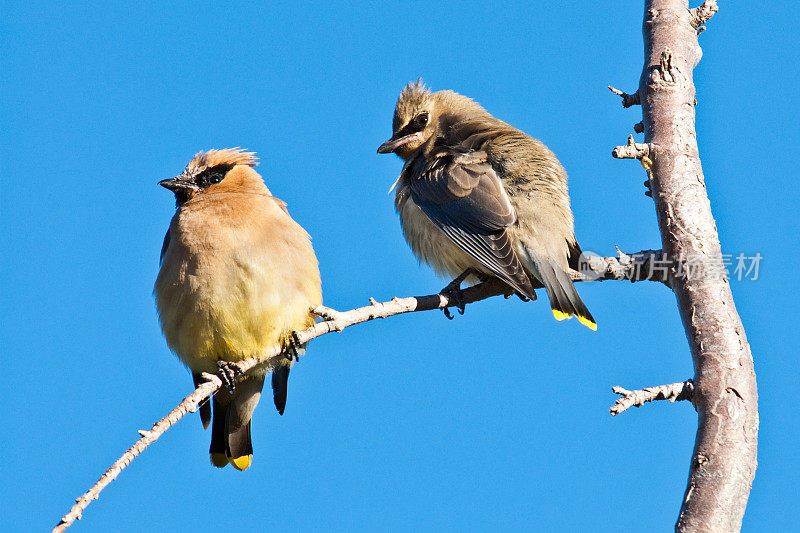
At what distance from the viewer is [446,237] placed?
16.5 feet

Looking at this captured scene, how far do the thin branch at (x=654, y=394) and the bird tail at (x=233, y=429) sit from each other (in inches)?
119

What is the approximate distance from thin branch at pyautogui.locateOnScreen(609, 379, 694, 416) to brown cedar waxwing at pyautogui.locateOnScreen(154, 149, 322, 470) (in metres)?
2.28

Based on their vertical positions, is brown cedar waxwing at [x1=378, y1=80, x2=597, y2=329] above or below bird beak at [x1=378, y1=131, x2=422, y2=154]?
below

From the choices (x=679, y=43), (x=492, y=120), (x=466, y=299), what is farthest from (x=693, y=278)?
(x=492, y=120)

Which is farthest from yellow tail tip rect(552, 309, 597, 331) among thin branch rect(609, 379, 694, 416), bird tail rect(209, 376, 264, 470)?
bird tail rect(209, 376, 264, 470)

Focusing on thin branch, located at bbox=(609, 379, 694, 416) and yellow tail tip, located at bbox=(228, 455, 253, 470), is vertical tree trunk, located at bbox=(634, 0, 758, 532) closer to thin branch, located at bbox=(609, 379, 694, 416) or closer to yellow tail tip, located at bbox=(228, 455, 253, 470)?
thin branch, located at bbox=(609, 379, 694, 416)

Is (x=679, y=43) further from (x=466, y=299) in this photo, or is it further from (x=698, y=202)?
(x=466, y=299)

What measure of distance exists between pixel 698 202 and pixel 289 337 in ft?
7.34

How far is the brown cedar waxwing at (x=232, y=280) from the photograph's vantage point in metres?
4.59

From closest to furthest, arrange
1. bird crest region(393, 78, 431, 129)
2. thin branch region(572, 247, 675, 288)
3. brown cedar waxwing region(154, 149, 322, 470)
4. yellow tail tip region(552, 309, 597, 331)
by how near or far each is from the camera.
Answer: thin branch region(572, 247, 675, 288)
yellow tail tip region(552, 309, 597, 331)
brown cedar waxwing region(154, 149, 322, 470)
bird crest region(393, 78, 431, 129)

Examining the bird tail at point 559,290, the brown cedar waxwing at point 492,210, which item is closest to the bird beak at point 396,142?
the brown cedar waxwing at point 492,210

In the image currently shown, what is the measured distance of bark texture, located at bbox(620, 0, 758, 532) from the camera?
254 cm

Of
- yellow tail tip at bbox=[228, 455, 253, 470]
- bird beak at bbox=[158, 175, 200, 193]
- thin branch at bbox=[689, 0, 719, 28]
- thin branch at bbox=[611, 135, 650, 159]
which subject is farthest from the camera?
yellow tail tip at bbox=[228, 455, 253, 470]

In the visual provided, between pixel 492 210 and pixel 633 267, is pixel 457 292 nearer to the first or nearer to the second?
pixel 492 210
